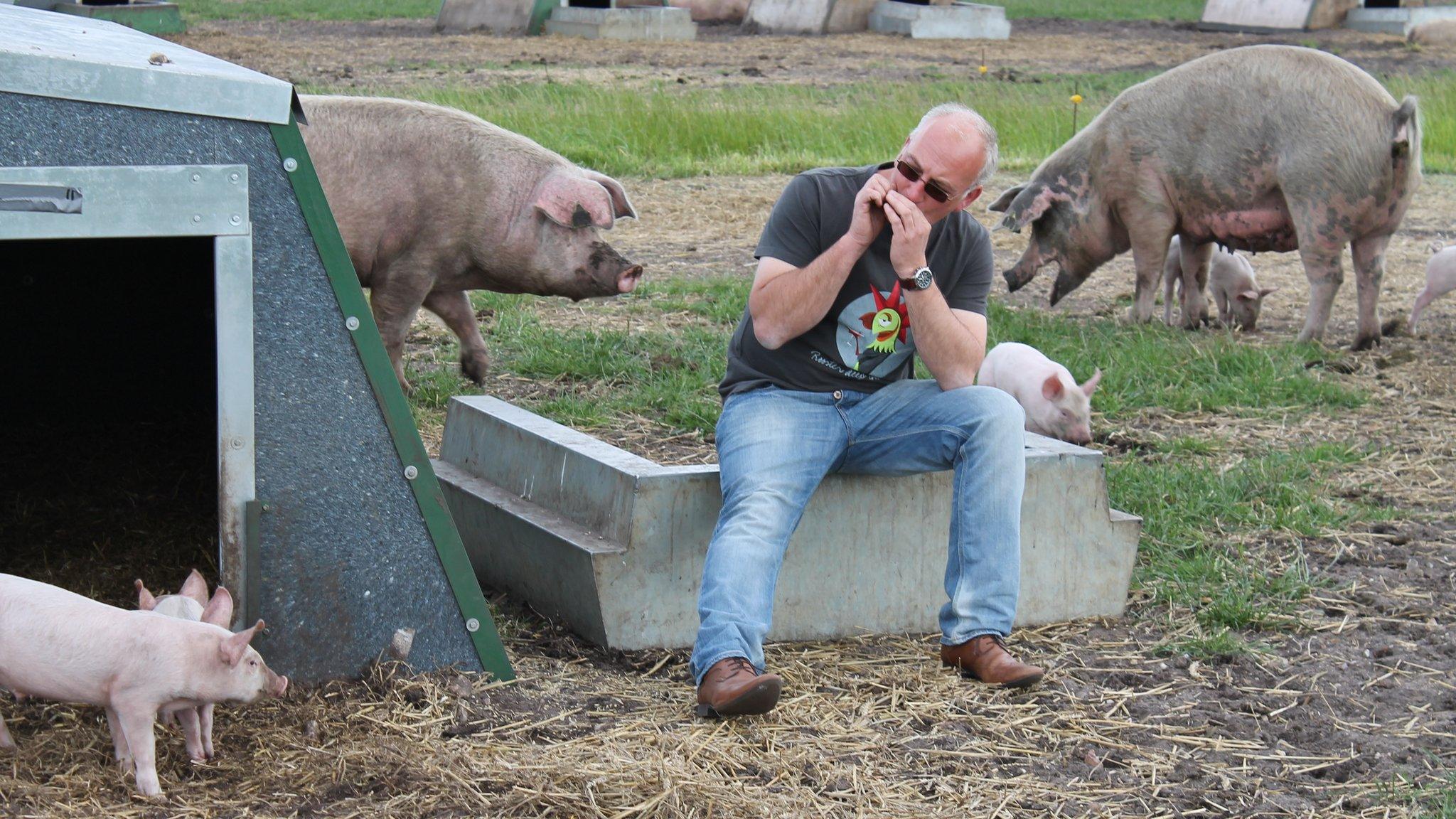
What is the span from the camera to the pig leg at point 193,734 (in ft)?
9.64

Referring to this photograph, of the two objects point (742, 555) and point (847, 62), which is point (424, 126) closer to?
point (742, 555)

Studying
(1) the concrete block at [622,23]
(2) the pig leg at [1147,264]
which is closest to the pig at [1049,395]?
(2) the pig leg at [1147,264]

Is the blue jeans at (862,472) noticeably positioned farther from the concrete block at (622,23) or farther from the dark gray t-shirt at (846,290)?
the concrete block at (622,23)

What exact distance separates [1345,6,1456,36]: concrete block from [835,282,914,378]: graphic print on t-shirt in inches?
882

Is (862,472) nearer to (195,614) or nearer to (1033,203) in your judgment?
(195,614)

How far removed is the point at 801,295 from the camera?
3.68 meters

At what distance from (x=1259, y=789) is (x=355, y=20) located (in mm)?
22733

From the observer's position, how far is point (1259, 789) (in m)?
3.19

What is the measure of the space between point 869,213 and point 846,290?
0.26 m

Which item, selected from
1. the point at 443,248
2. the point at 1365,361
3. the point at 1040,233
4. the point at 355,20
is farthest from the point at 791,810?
the point at 355,20

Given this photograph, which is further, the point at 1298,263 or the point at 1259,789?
the point at 1298,263

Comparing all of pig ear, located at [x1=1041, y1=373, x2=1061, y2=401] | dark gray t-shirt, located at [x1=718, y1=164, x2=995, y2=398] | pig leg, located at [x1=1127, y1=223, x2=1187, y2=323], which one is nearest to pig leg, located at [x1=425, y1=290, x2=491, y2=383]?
pig ear, located at [x1=1041, y1=373, x2=1061, y2=401]

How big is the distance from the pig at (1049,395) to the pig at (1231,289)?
2417 millimetres

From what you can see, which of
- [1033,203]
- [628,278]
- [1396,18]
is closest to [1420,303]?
[1033,203]
